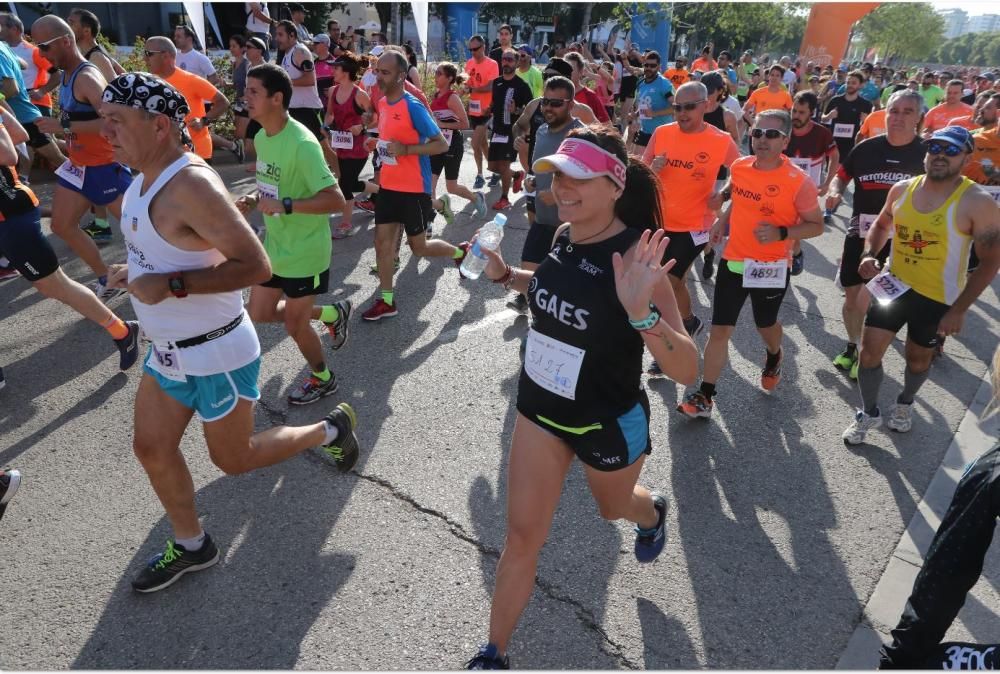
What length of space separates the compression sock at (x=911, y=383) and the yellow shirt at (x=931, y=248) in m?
0.54

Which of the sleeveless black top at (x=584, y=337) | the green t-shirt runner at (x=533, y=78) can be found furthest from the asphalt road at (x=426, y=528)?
the green t-shirt runner at (x=533, y=78)

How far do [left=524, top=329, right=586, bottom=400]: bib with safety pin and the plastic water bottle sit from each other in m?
0.48

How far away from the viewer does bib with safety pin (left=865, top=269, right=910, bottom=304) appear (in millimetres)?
4020

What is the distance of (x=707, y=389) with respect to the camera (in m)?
4.39

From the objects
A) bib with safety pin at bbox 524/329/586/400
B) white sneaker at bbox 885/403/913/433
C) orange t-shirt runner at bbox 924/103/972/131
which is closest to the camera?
bib with safety pin at bbox 524/329/586/400

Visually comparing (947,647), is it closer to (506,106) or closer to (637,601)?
(637,601)

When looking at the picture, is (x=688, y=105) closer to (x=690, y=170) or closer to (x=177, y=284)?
(x=690, y=170)

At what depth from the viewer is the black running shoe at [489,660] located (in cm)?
238

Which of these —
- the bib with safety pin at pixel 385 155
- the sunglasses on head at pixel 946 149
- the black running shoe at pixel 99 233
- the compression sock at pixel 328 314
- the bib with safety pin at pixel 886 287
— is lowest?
the black running shoe at pixel 99 233

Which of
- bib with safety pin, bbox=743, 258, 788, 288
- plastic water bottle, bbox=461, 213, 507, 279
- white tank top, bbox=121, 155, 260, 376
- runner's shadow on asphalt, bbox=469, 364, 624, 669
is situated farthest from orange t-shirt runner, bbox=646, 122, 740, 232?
white tank top, bbox=121, 155, 260, 376

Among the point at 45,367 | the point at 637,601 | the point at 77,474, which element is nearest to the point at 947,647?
the point at 637,601

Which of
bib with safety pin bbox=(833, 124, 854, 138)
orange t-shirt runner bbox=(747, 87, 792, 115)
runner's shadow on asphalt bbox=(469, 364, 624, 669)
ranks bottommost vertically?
runner's shadow on asphalt bbox=(469, 364, 624, 669)

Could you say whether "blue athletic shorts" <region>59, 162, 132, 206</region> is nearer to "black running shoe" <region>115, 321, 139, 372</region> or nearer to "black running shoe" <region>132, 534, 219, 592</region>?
"black running shoe" <region>115, 321, 139, 372</region>

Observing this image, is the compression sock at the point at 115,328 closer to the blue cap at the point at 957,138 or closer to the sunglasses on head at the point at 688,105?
the sunglasses on head at the point at 688,105
